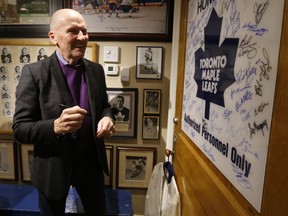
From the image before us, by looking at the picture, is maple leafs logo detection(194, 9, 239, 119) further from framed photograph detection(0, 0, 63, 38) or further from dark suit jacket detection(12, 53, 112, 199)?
framed photograph detection(0, 0, 63, 38)

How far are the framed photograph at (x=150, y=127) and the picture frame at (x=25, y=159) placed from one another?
0.84 metres

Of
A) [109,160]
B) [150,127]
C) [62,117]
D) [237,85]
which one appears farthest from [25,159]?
[237,85]

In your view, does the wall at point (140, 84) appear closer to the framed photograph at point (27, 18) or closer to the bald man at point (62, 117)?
the framed photograph at point (27, 18)

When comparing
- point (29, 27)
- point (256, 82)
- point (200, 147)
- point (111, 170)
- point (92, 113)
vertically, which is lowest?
point (111, 170)

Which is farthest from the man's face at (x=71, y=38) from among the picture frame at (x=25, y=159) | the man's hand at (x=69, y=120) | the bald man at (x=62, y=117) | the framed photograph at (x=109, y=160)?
the picture frame at (x=25, y=159)

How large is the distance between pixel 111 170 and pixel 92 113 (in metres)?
0.80

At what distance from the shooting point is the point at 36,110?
104 cm

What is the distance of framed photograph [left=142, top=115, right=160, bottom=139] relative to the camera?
1.67 metres

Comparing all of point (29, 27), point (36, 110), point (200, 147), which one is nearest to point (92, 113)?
point (36, 110)

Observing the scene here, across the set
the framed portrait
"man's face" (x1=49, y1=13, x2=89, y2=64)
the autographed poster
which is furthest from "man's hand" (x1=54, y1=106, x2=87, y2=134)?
the framed portrait

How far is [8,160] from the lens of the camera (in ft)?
5.80

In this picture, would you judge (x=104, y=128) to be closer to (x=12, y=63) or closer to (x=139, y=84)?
(x=139, y=84)

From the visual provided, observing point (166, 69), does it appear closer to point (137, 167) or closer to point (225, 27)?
point (137, 167)

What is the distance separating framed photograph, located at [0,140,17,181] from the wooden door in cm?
120
